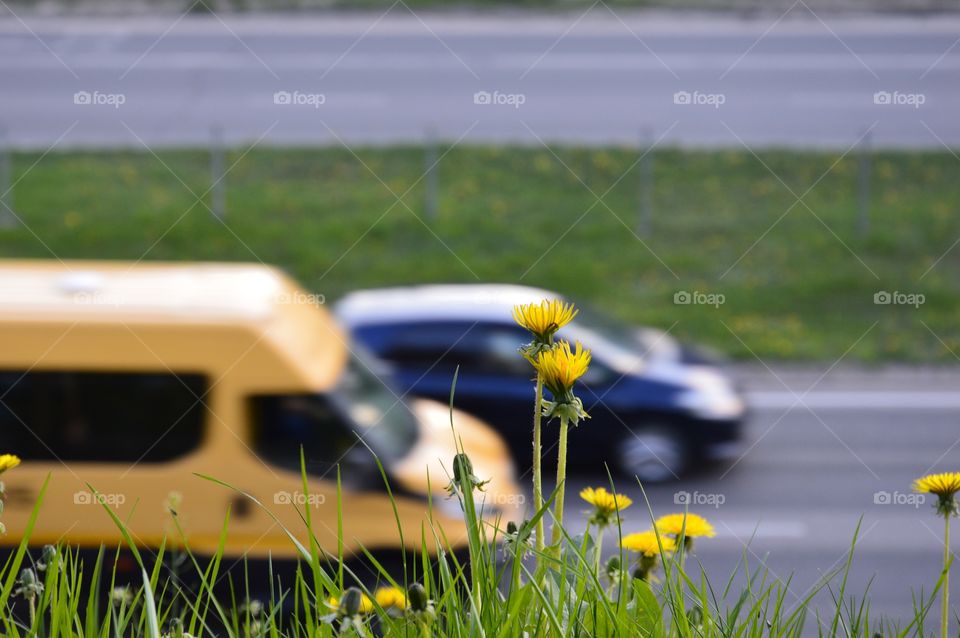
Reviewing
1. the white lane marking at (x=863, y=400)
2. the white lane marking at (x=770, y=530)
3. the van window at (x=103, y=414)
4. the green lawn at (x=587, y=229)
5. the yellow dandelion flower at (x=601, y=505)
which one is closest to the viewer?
the yellow dandelion flower at (x=601, y=505)

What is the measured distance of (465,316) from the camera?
6578 mm

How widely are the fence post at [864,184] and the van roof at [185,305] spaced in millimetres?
8768

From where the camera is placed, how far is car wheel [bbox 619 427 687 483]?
22.0 feet

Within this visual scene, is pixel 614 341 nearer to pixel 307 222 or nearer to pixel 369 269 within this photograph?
pixel 369 269

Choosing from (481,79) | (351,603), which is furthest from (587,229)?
(351,603)

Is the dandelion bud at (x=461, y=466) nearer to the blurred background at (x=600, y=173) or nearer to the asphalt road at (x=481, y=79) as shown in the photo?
the blurred background at (x=600, y=173)

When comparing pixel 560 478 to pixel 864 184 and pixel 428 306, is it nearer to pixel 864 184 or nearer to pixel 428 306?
pixel 428 306

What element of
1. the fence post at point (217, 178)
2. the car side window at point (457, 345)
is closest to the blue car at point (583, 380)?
the car side window at point (457, 345)

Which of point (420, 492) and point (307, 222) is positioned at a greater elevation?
point (307, 222)

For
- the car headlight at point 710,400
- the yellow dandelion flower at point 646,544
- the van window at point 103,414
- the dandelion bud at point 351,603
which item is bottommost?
the dandelion bud at point 351,603

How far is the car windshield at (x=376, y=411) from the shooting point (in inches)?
159

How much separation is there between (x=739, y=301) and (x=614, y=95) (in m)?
4.71

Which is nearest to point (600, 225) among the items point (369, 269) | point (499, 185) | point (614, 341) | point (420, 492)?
point (499, 185)

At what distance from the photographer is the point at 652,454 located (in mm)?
6699
